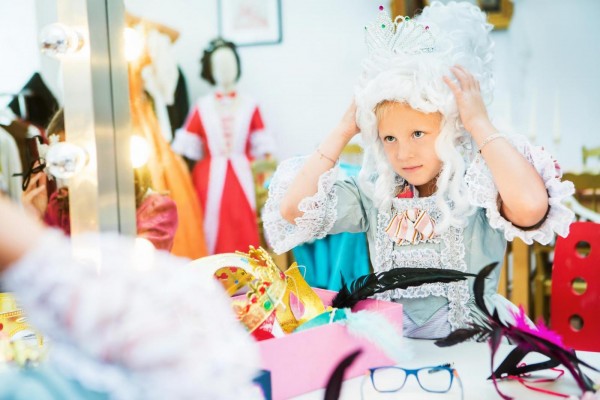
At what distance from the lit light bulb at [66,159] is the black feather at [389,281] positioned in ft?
1.40

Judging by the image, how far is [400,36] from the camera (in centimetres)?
107

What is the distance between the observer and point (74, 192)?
23.7 inches

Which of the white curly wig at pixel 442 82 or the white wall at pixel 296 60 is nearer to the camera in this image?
the white curly wig at pixel 442 82

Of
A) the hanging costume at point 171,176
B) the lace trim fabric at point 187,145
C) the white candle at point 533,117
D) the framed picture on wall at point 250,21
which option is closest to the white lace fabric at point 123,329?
the hanging costume at point 171,176

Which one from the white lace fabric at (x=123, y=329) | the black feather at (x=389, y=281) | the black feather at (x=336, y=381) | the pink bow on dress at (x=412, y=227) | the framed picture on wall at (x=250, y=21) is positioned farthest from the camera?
the framed picture on wall at (x=250, y=21)

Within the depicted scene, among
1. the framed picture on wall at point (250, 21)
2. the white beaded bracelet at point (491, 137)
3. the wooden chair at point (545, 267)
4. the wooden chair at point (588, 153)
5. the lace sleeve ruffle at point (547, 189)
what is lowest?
the wooden chair at point (545, 267)

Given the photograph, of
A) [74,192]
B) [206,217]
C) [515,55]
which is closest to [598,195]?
[515,55]

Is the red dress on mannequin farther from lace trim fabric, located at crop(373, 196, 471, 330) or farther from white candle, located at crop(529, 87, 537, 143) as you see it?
lace trim fabric, located at crop(373, 196, 471, 330)

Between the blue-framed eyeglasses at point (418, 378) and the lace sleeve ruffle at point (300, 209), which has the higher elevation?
the lace sleeve ruffle at point (300, 209)

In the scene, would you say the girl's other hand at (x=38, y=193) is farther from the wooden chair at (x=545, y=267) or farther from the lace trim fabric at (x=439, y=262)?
the wooden chair at (x=545, y=267)

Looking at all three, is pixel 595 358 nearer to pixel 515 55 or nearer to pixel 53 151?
pixel 53 151

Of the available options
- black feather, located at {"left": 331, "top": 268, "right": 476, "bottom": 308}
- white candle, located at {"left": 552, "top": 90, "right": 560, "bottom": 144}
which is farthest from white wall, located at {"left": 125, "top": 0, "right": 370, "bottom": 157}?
black feather, located at {"left": 331, "top": 268, "right": 476, "bottom": 308}

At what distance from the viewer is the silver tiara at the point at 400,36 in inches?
41.9

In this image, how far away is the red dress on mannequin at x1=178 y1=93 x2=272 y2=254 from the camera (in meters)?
3.43
